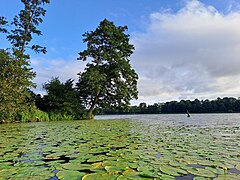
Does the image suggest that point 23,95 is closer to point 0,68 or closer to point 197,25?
point 0,68

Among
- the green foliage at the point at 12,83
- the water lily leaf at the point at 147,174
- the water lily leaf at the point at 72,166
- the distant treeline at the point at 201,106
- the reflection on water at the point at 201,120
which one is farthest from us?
the distant treeline at the point at 201,106

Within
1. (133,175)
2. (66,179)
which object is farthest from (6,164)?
(133,175)

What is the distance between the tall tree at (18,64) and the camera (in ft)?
38.5

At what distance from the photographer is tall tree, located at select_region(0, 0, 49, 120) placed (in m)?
11.8

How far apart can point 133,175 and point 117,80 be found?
1799cm

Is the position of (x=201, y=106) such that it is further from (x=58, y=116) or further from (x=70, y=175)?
(x=70, y=175)

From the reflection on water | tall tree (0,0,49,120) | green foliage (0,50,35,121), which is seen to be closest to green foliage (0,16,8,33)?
tall tree (0,0,49,120)

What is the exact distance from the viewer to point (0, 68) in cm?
1235

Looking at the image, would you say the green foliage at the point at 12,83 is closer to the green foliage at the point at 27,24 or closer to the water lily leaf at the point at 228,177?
the green foliage at the point at 27,24

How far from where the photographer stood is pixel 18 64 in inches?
503

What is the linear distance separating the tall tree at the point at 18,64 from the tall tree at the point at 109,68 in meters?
4.89

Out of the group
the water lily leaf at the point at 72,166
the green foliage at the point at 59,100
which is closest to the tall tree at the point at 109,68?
the green foliage at the point at 59,100

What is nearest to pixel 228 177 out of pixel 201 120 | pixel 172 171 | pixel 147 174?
pixel 172 171

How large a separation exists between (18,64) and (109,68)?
29.8ft
